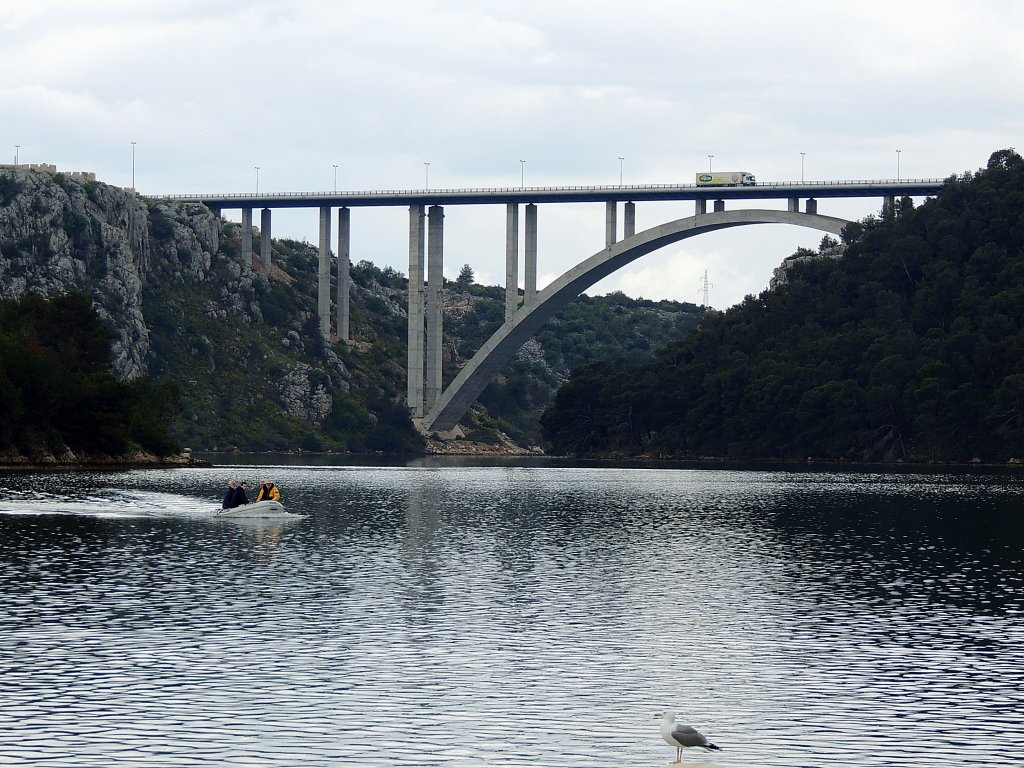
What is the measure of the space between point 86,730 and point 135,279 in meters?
149

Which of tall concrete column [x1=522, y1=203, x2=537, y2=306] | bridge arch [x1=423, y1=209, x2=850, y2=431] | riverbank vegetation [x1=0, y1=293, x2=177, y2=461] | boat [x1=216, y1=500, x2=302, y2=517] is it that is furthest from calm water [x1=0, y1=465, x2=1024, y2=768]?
tall concrete column [x1=522, y1=203, x2=537, y2=306]

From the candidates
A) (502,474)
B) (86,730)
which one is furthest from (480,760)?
(502,474)

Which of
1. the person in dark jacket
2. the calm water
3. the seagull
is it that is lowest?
the calm water

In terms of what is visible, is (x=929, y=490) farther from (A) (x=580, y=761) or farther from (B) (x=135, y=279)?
(B) (x=135, y=279)

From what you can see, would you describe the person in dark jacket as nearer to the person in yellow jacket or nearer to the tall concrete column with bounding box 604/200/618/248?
the person in yellow jacket

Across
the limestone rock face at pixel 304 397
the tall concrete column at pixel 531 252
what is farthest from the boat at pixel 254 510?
the limestone rock face at pixel 304 397

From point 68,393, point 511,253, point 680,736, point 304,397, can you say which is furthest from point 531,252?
point 680,736

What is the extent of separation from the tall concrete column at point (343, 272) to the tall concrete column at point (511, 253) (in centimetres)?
2120

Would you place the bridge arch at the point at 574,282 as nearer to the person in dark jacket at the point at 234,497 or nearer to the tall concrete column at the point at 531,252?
the tall concrete column at the point at 531,252

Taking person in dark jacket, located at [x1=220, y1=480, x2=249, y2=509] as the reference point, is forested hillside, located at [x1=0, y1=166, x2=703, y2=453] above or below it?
above

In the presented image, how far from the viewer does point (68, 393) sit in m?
92.4

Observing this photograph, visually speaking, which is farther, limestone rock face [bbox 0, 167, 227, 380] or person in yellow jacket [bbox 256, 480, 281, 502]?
limestone rock face [bbox 0, 167, 227, 380]

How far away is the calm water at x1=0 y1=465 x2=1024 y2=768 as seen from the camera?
20.8 metres

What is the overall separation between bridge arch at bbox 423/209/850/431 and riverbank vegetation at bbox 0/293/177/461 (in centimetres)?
4317
